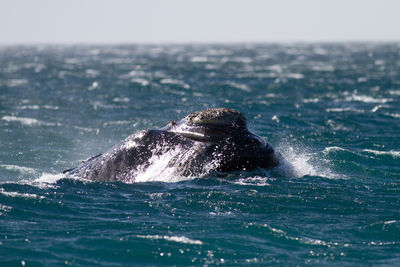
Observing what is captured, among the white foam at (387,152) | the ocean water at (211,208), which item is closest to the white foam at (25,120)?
the ocean water at (211,208)

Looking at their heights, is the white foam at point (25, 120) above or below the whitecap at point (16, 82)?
below

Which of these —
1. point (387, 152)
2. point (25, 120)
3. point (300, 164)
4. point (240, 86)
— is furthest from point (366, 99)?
point (300, 164)

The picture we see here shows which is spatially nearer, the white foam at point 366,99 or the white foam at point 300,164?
the white foam at point 300,164

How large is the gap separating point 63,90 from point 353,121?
63.6ft

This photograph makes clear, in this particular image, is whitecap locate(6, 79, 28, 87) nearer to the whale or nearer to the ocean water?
the ocean water

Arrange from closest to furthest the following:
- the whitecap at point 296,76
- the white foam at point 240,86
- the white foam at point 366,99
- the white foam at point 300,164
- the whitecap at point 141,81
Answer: the white foam at point 300,164
the white foam at point 366,99
the white foam at point 240,86
the whitecap at point 141,81
the whitecap at point 296,76

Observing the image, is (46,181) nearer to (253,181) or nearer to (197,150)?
(197,150)

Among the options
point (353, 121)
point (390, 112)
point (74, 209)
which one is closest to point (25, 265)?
point (74, 209)

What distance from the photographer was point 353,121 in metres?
25.2

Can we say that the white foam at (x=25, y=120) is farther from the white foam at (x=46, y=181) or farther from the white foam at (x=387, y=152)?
the white foam at (x=387, y=152)

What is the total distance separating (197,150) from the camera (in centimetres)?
1194

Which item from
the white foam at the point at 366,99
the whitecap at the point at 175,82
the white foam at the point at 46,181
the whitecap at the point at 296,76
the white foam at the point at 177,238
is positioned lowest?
the white foam at the point at 177,238

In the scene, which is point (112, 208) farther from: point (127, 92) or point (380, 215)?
point (127, 92)

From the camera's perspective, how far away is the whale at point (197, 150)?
1199 cm
